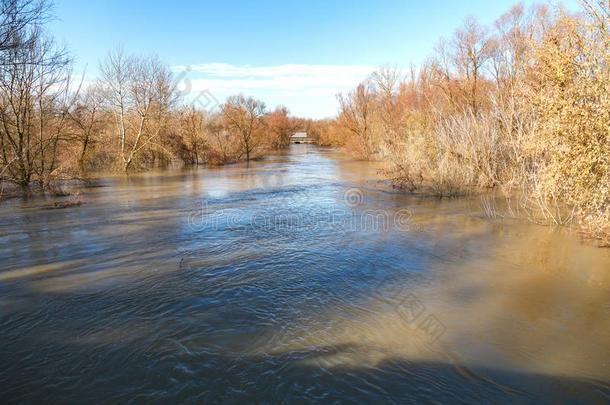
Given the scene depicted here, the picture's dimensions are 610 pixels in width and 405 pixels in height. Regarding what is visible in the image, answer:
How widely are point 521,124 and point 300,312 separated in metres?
11.4

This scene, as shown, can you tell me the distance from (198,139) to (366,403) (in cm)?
3142

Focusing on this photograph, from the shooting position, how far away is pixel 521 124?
1321 cm

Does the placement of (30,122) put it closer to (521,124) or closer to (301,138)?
(521,124)

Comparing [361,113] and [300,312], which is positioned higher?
[361,113]

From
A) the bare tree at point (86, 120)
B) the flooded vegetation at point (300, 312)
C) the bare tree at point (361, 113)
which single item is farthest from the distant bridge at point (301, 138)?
the flooded vegetation at point (300, 312)

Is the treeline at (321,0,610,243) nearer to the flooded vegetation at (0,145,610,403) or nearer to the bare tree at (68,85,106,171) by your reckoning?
the flooded vegetation at (0,145,610,403)

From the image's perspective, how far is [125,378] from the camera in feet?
14.5

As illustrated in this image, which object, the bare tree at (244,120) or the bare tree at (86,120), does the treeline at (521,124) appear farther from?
the bare tree at (86,120)

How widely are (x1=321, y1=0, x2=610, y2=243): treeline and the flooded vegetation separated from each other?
2040 millimetres

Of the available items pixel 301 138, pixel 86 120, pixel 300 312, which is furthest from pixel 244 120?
pixel 301 138

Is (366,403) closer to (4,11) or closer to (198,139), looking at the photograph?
(4,11)

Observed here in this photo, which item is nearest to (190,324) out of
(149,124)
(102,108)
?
(102,108)

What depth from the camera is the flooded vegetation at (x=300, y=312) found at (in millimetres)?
4387

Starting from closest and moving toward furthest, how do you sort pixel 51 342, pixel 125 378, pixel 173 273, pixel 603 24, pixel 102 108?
pixel 125 378 < pixel 51 342 < pixel 603 24 < pixel 173 273 < pixel 102 108
